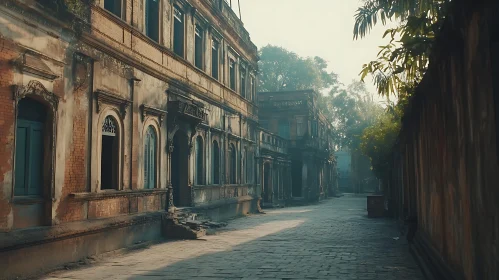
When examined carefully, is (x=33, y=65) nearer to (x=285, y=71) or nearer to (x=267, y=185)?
(x=267, y=185)

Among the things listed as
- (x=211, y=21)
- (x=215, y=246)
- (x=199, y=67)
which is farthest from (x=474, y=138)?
(x=211, y=21)

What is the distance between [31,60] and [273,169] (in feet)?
71.1

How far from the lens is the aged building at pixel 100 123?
25.5 feet

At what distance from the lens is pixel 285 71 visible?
54.4 meters

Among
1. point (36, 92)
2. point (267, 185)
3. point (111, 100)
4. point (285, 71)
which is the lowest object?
point (267, 185)

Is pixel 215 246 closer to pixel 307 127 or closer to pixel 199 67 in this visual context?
pixel 199 67

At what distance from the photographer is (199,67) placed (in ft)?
56.2

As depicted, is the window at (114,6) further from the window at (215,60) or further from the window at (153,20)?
the window at (215,60)

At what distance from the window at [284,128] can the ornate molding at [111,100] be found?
2491 centimetres

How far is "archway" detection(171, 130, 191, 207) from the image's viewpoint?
15219 millimetres

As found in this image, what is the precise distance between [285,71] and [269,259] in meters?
46.6

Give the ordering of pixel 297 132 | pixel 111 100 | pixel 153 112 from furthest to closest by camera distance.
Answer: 1. pixel 297 132
2. pixel 153 112
3. pixel 111 100

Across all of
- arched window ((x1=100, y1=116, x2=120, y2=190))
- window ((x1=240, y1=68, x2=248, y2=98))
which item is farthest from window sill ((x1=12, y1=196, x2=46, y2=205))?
window ((x1=240, y1=68, x2=248, y2=98))

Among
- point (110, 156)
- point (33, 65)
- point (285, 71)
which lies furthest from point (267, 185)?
point (285, 71)
